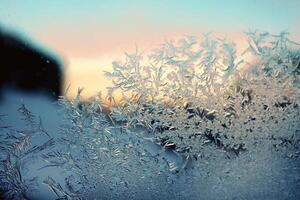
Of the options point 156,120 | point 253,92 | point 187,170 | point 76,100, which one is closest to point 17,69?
point 76,100

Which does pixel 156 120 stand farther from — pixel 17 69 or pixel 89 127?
pixel 17 69

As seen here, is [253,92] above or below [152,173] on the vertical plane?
above

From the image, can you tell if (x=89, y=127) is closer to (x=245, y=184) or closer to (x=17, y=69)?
(x=17, y=69)

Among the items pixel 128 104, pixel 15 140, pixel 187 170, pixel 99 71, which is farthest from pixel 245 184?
pixel 15 140

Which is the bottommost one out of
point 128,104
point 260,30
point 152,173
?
point 152,173

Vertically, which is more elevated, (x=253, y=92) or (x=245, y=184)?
(x=253, y=92)

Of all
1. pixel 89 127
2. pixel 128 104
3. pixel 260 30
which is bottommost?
pixel 89 127

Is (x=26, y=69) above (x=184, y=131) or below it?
above
